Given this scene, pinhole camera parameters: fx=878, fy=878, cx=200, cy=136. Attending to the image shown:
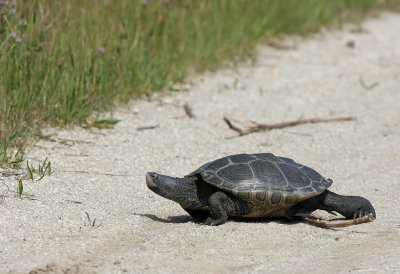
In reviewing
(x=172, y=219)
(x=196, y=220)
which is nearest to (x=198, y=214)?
(x=196, y=220)

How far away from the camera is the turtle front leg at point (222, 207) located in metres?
4.77

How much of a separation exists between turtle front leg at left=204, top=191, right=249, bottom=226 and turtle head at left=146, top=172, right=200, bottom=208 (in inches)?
5.0

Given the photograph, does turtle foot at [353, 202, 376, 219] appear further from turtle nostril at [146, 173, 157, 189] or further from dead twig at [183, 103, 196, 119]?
dead twig at [183, 103, 196, 119]

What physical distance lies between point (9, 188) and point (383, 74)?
5170mm

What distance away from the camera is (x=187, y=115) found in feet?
24.1

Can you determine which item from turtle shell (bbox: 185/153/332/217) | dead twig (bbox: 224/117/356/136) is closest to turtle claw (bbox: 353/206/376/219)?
turtle shell (bbox: 185/153/332/217)

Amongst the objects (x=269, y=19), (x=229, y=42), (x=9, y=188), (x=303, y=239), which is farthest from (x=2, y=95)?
(x=269, y=19)

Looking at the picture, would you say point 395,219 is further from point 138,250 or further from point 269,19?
point 269,19

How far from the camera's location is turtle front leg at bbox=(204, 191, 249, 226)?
15.7 ft

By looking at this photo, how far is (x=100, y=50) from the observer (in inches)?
273

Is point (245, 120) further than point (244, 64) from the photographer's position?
No

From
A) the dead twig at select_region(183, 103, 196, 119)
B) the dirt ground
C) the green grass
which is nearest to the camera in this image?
the dirt ground

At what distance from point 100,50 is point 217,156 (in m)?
1.35

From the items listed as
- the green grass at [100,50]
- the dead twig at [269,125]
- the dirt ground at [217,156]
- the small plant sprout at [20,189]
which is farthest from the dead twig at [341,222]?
the dead twig at [269,125]
